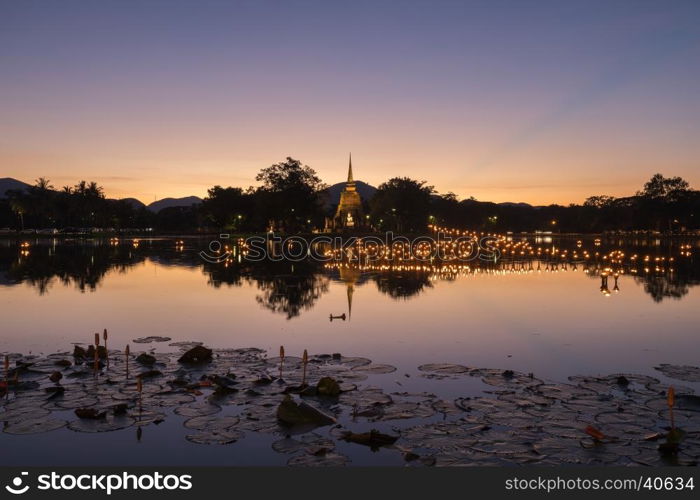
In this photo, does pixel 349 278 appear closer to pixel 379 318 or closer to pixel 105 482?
pixel 379 318

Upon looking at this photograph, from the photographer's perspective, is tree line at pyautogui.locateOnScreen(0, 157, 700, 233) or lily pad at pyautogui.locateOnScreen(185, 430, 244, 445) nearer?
lily pad at pyautogui.locateOnScreen(185, 430, 244, 445)

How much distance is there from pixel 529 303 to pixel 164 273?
2885cm

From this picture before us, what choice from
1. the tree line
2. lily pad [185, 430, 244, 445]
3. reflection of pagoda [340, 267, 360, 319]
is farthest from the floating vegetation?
the tree line

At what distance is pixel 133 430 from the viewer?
11242 mm

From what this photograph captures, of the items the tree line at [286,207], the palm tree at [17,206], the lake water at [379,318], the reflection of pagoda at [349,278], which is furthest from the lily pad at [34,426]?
the palm tree at [17,206]

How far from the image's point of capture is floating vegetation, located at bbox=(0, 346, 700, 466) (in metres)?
10.1

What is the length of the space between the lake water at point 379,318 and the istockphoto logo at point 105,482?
105 cm

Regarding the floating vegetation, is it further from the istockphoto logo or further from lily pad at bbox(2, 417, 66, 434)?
the istockphoto logo

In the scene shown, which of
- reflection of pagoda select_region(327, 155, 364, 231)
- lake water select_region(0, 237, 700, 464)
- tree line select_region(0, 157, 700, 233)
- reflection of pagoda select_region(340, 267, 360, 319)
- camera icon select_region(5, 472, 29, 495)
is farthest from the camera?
reflection of pagoda select_region(327, 155, 364, 231)

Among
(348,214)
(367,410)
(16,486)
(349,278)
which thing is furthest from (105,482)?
(348,214)

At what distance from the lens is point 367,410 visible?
40.4ft

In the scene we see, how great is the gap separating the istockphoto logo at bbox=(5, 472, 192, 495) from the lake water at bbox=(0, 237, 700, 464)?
1.05 m

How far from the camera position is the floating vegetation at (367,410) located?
10.1 metres

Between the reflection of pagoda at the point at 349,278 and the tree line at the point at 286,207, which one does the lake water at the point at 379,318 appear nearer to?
the reflection of pagoda at the point at 349,278
